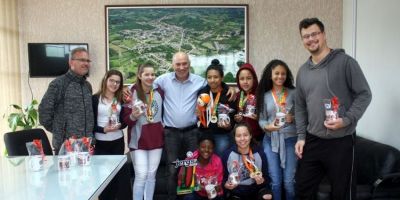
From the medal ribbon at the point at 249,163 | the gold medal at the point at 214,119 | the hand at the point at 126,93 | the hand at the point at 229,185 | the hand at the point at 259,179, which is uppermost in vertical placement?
the hand at the point at 126,93

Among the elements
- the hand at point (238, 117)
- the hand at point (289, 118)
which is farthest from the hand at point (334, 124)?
the hand at point (238, 117)

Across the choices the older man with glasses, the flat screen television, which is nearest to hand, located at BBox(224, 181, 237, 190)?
the older man with glasses

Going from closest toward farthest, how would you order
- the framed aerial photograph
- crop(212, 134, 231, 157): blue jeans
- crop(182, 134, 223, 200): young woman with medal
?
crop(182, 134, 223, 200): young woman with medal → crop(212, 134, 231, 157): blue jeans → the framed aerial photograph

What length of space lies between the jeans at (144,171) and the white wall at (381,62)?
87.3 inches

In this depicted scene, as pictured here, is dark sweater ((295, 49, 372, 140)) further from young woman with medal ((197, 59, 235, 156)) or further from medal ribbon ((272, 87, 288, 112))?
young woman with medal ((197, 59, 235, 156))

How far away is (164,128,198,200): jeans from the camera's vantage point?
121 inches

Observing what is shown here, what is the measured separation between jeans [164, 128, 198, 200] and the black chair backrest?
1.02 m

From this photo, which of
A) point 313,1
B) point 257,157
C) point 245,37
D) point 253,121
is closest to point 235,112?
point 253,121

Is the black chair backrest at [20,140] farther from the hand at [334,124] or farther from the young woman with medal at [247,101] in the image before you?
the hand at [334,124]

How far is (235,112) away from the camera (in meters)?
3.07

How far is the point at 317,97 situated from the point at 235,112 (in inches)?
35.6

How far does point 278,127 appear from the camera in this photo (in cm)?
279

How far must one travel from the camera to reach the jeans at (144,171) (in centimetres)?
302

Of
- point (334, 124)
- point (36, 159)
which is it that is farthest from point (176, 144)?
point (334, 124)
